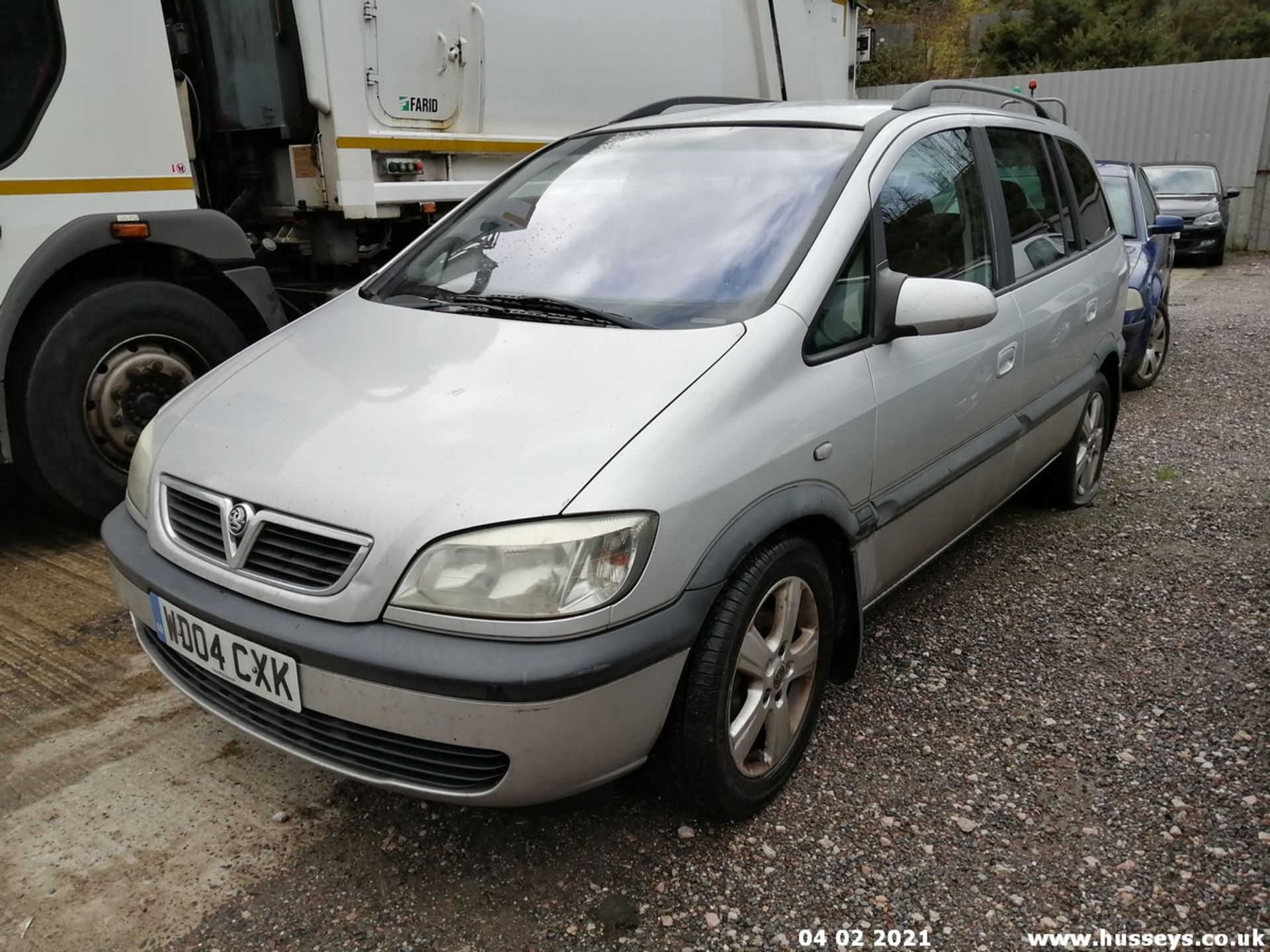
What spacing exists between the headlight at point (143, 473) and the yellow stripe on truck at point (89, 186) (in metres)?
1.76

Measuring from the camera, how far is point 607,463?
79.8 inches

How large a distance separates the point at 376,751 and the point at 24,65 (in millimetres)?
3212

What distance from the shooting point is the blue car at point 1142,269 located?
6402 millimetres

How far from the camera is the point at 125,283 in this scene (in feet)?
13.7

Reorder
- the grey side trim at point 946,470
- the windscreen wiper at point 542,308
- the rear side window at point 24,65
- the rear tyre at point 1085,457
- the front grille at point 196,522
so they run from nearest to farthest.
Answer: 1. the front grille at point 196,522
2. the windscreen wiper at point 542,308
3. the grey side trim at point 946,470
4. the rear side window at point 24,65
5. the rear tyre at point 1085,457

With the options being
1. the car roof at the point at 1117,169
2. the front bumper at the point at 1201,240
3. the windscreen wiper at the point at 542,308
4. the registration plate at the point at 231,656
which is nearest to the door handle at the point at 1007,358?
the windscreen wiper at the point at 542,308

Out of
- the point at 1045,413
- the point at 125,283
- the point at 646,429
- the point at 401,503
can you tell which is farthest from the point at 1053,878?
the point at 125,283

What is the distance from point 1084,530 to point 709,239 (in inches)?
101

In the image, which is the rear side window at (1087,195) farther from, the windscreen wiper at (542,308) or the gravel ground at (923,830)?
the windscreen wiper at (542,308)

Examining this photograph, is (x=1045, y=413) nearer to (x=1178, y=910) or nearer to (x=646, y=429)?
(x=1178, y=910)

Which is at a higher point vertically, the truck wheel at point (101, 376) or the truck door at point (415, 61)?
the truck door at point (415, 61)

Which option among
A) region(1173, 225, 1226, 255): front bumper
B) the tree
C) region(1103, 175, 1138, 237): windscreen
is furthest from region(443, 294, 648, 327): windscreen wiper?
the tree

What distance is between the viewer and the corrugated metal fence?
16.1 m

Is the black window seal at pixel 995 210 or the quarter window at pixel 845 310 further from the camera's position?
the black window seal at pixel 995 210
